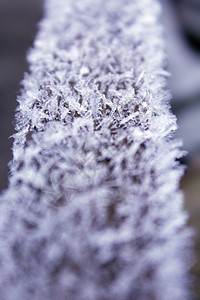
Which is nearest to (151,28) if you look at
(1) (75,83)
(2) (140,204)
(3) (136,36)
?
(3) (136,36)

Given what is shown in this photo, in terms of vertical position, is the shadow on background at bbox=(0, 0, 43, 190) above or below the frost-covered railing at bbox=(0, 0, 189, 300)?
above

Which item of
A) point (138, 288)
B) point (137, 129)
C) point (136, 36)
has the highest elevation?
point (136, 36)

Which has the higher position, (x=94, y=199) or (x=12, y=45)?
(x=12, y=45)

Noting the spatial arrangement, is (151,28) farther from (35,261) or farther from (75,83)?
(35,261)

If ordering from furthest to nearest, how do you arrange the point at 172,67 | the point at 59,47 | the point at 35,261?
the point at 172,67
the point at 59,47
the point at 35,261

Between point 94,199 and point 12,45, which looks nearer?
point 94,199
